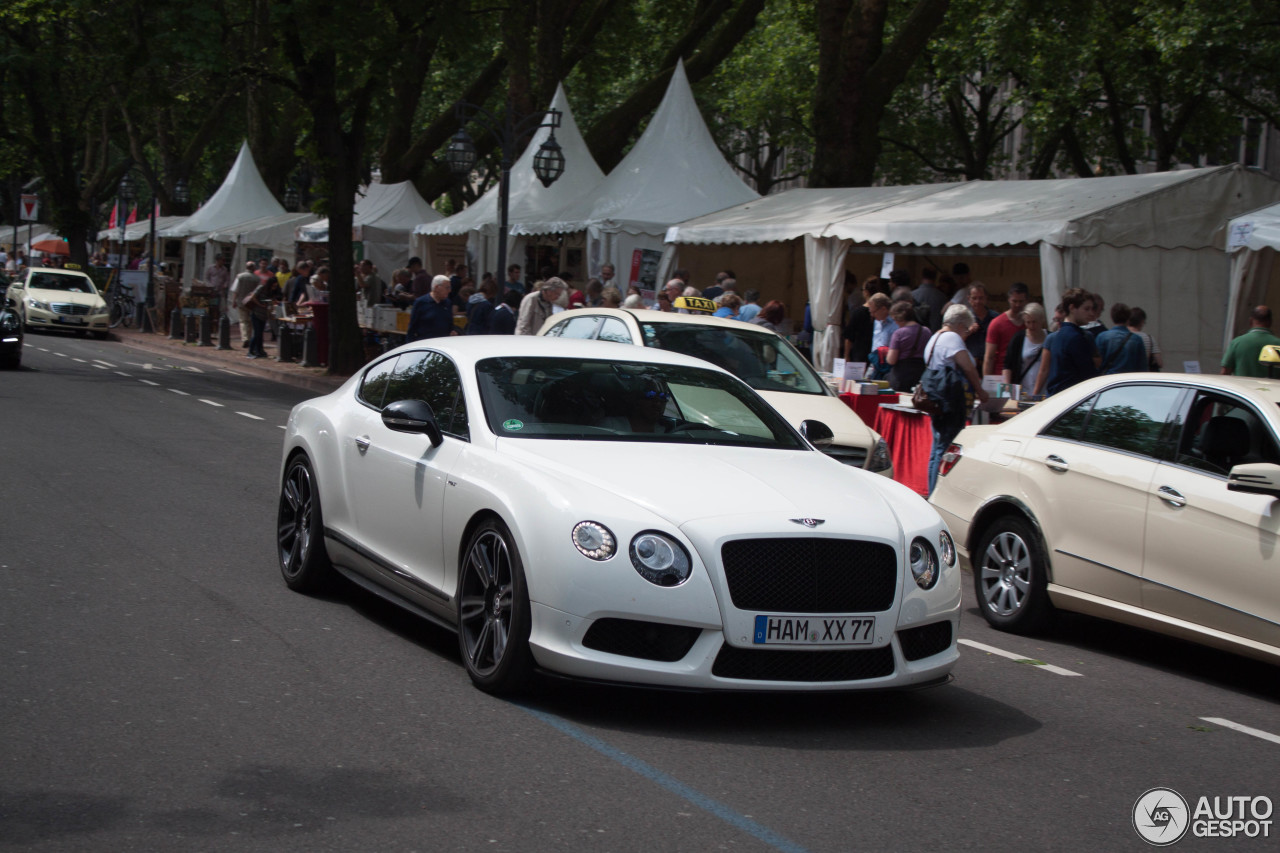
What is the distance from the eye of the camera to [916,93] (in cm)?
4344

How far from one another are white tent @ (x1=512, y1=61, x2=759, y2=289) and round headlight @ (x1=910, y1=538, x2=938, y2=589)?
1722 centimetres

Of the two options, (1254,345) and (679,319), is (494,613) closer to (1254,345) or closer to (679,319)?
(679,319)

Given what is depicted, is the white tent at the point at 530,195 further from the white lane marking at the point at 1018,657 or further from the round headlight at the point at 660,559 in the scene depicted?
the round headlight at the point at 660,559

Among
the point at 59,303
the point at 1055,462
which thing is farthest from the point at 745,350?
the point at 59,303

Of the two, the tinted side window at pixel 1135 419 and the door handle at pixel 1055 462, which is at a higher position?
the tinted side window at pixel 1135 419

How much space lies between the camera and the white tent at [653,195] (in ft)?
74.7

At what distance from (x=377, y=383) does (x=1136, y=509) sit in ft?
13.0

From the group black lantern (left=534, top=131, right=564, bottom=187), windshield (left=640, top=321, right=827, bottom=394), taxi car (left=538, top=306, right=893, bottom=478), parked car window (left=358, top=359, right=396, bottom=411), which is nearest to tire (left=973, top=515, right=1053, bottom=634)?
taxi car (left=538, top=306, right=893, bottom=478)

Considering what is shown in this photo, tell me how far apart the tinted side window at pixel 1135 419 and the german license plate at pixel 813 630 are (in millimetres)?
2635

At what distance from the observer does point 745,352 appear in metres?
12.3

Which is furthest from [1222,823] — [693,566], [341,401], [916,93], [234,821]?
[916,93]

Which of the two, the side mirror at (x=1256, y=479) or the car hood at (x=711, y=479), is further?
the side mirror at (x=1256, y=479)

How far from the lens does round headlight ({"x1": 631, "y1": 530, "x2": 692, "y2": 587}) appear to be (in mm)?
5227

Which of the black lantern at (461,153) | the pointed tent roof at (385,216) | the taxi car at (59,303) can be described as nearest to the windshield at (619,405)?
the black lantern at (461,153)
